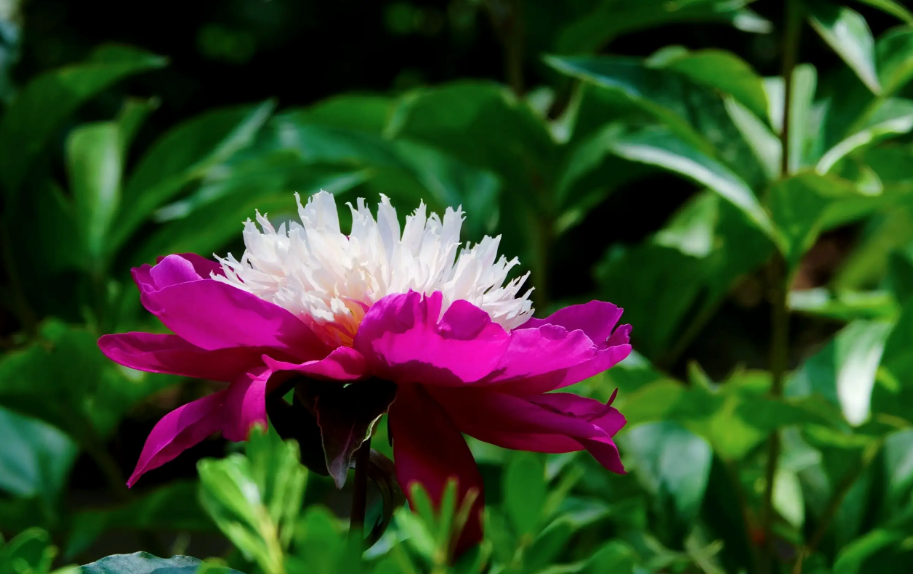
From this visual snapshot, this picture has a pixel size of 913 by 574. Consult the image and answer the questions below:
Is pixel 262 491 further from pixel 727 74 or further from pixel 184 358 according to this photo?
pixel 727 74

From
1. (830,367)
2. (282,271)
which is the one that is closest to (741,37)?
(830,367)

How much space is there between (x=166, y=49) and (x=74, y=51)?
16 cm

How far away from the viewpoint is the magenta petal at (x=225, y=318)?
30 cm

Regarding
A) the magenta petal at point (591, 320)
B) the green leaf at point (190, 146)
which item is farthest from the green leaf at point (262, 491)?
the green leaf at point (190, 146)

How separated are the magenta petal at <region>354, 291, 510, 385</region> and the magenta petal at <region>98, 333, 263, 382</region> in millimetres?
47

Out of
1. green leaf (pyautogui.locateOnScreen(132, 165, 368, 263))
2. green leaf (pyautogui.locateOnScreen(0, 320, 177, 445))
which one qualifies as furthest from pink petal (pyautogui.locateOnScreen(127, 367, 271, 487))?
green leaf (pyautogui.locateOnScreen(132, 165, 368, 263))

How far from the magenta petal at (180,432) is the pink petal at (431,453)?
6cm

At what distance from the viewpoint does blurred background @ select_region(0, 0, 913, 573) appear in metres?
0.72

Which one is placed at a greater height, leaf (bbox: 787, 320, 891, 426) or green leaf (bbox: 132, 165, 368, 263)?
green leaf (bbox: 132, 165, 368, 263)

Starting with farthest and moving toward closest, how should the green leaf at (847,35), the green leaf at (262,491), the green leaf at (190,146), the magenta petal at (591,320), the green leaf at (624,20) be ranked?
the green leaf at (190,146)
the green leaf at (624,20)
the green leaf at (847,35)
the magenta petal at (591,320)
the green leaf at (262,491)

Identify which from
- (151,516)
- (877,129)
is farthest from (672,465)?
(151,516)

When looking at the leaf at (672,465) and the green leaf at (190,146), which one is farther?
the green leaf at (190,146)

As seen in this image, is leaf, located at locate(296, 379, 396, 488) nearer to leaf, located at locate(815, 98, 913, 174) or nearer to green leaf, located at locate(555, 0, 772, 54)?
leaf, located at locate(815, 98, 913, 174)

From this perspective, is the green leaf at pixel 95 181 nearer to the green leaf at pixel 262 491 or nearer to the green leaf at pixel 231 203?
the green leaf at pixel 231 203
